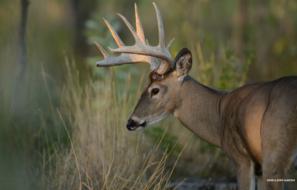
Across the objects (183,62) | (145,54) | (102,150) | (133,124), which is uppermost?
(145,54)

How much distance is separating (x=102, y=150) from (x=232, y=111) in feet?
6.13

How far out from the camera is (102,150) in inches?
393

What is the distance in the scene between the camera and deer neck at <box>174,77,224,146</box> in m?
8.91

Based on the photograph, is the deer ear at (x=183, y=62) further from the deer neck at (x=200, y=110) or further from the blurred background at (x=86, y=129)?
the blurred background at (x=86, y=129)

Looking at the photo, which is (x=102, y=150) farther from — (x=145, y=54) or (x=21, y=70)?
(x=21, y=70)

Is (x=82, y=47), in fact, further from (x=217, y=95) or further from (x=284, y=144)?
(x=284, y=144)

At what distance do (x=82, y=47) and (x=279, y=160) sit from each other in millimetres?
14834

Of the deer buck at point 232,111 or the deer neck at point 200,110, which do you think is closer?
the deer buck at point 232,111

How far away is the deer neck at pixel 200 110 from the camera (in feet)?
29.2

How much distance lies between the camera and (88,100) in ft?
34.7

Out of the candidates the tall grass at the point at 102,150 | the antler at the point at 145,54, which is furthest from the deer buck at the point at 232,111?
the tall grass at the point at 102,150

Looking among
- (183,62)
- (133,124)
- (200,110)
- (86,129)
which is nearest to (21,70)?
(86,129)

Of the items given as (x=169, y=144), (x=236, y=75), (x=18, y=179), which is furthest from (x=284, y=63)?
(x=18, y=179)

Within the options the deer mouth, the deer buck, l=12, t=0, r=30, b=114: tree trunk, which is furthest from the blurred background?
the deer buck
